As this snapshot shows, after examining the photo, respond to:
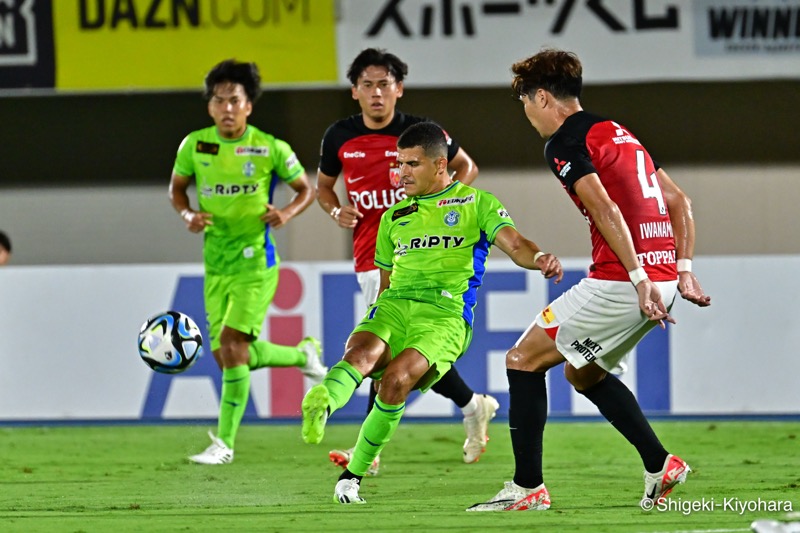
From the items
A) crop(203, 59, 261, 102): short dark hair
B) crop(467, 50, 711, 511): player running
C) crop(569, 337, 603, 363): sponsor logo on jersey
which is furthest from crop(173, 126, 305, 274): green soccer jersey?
crop(569, 337, 603, 363): sponsor logo on jersey

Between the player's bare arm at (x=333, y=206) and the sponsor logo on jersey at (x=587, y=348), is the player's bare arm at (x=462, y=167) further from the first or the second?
the sponsor logo on jersey at (x=587, y=348)

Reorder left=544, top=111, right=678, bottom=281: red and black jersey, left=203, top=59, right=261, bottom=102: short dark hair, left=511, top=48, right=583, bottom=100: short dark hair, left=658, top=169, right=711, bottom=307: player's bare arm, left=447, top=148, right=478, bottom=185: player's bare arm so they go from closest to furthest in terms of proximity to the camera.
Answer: left=544, top=111, right=678, bottom=281: red and black jersey → left=511, top=48, right=583, bottom=100: short dark hair → left=658, top=169, right=711, bottom=307: player's bare arm → left=447, top=148, right=478, bottom=185: player's bare arm → left=203, top=59, right=261, bottom=102: short dark hair

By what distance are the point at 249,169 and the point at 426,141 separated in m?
2.15

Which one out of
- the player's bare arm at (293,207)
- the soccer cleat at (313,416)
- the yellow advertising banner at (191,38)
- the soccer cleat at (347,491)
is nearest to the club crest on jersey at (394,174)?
the player's bare arm at (293,207)

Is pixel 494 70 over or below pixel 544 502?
over

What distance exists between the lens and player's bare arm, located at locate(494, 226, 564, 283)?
4961 mm

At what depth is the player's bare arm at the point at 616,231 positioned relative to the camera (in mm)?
4828

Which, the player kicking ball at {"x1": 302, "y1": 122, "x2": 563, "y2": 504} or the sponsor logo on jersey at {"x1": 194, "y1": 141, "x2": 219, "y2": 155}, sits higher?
the sponsor logo on jersey at {"x1": 194, "y1": 141, "x2": 219, "y2": 155}

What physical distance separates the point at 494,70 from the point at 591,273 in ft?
18.7

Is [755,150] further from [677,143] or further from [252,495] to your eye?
[252,495]

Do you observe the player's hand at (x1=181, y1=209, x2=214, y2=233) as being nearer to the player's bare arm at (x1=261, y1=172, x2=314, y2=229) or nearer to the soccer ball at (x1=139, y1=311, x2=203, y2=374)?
the player's bare arm at (x1=261, y1=172, x2=314, y2=229)

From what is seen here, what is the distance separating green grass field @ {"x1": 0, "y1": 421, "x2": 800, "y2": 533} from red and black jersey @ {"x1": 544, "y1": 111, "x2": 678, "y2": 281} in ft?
3.31

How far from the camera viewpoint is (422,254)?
561cm

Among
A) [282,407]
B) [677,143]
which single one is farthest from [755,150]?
[282,407]
